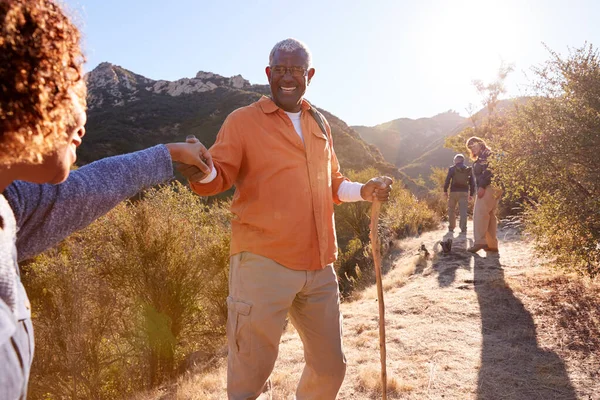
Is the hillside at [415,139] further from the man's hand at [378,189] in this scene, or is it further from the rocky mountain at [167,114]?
the man's hand at [378,189]

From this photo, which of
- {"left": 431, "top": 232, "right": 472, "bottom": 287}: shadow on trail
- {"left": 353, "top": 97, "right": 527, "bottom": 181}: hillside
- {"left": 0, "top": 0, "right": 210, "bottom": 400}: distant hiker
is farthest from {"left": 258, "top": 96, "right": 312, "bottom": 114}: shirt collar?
{"left": 353, "top": 97, "right": 527, "bottom": 181}: hillside

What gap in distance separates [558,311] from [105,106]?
5739 centimetres

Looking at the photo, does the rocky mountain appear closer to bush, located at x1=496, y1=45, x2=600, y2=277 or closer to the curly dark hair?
bush, located at x1=496, y1=45, x2=600, y2=277

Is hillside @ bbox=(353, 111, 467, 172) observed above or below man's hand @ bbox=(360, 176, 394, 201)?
above

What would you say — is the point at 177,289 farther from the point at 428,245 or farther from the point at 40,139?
the point at 40,139

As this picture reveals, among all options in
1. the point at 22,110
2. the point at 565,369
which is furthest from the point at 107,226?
the point at 22,110

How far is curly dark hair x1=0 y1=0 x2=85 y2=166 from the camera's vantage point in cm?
62

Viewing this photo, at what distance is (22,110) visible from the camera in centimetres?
64

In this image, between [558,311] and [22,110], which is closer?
[22,110]

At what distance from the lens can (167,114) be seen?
50.4 meters

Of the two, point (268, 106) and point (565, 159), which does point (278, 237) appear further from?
point (565, 159)

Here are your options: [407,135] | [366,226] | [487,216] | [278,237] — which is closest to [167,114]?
[366,226]

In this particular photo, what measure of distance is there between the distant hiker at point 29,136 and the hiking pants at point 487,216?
6493mm

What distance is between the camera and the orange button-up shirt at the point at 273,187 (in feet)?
6.66
